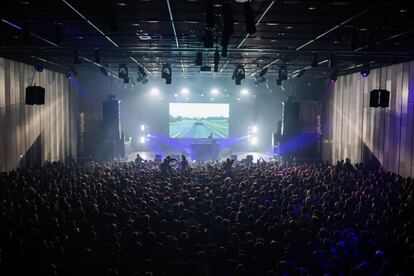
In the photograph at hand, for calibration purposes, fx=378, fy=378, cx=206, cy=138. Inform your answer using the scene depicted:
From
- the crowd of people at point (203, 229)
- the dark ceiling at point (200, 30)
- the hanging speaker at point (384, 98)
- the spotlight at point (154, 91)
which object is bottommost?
the crowd of people at point (203, 229)

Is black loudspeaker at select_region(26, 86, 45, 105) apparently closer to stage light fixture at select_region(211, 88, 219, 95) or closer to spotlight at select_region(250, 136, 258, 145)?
stage light fixture at select_region(211, 88, 219, 95)

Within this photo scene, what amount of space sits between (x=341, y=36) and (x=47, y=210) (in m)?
10.3

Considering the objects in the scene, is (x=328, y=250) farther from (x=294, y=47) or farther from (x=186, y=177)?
(x=294, y=47)

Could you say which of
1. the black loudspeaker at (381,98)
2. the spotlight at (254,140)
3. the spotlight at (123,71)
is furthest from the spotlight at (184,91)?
the black loudspeaker at (381,98)

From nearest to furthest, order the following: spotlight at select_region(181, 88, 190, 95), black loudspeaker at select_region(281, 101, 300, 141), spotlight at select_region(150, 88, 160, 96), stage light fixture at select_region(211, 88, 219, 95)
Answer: black loudspeaker at select_region(281, 101, 300, 141) < spotlight at select_region(150, 88, 160, 96) < stage light fixture at select_region(211, 88, 219, 95) < spotlight at select_region(181, 88, 190, 95)

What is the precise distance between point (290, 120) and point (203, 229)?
16.3m

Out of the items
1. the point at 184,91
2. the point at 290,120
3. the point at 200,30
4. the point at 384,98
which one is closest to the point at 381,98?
the point at 384,98

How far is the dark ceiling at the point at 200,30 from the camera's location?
8.88m

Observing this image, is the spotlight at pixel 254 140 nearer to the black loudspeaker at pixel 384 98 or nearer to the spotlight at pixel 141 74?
the spotlight at pixel 141 74

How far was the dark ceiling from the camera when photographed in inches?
350

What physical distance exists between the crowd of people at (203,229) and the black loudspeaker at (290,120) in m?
10.2

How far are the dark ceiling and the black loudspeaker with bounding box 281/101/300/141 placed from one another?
16.4ft

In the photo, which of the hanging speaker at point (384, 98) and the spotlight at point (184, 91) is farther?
the spotlight at point (184, 91)

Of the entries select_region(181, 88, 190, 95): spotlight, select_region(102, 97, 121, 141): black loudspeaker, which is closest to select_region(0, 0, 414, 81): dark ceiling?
select_region(102, 97, 121, 141): black loudspeaker
